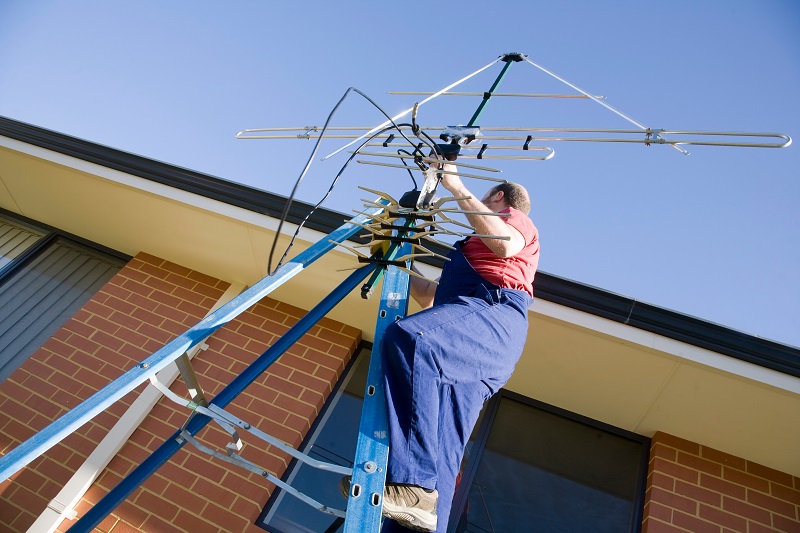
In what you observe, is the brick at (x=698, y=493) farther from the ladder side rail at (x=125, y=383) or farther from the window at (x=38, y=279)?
the window at (x=38, y=279)

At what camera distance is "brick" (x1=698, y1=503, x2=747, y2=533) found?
3.33 metres

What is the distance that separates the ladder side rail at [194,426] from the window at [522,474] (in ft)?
5.72

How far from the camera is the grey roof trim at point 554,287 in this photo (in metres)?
3.14

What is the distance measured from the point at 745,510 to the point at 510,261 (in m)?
2.34

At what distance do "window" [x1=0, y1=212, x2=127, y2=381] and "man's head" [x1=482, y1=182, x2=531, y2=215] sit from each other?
11.4ft

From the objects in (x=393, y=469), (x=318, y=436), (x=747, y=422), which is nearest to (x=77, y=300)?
(x=318, y=436)

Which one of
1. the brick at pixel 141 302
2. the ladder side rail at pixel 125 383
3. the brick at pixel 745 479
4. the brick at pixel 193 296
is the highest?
the brick at pixel 193 296

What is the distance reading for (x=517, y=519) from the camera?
3.54 metres

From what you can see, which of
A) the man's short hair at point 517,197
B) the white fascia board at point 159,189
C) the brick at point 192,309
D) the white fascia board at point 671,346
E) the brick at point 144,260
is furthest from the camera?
the brick at point 144,260

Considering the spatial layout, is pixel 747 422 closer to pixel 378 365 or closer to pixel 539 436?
pixel 539 436

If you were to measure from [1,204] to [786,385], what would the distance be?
601cm

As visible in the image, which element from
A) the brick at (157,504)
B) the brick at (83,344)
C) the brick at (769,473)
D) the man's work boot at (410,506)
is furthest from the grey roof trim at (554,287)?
the man's work boot at (410,506)

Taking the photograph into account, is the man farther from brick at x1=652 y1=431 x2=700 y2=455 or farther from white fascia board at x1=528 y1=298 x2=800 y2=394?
brick at x1=652 y1=431 x2=700 y2=455

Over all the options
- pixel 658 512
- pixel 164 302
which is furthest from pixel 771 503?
pixel 164 302
